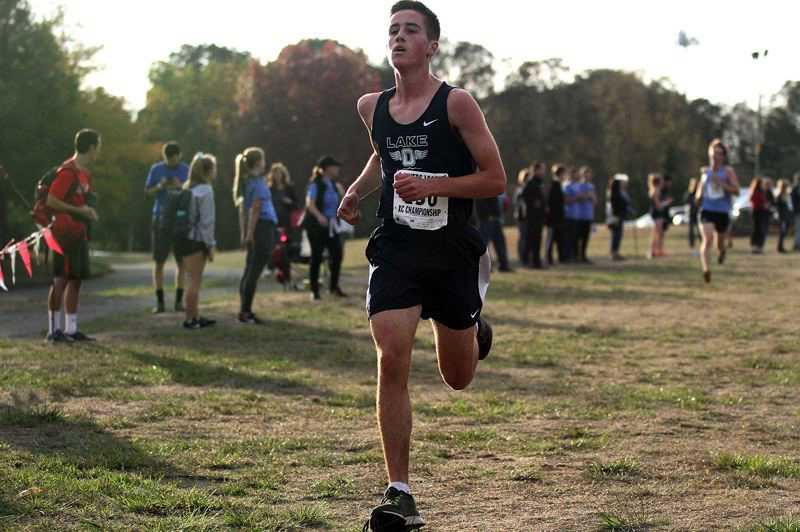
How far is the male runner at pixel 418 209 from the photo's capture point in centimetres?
538

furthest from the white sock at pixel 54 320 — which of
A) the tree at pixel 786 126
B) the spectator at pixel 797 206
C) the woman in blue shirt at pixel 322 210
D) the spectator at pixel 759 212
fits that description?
the tree at pixel 786 126

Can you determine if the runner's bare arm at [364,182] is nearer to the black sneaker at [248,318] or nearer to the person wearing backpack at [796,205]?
the black sneaker at [248,318]

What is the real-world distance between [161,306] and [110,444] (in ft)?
33.6

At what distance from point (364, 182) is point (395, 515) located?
5.48 feet

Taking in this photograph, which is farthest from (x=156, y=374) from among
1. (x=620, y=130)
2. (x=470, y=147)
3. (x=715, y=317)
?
(x=620, y=130)

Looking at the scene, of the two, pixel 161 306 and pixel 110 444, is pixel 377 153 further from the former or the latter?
pixel 161 306

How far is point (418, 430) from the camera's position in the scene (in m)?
7.90

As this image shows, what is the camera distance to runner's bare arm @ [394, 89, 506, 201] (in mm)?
5402

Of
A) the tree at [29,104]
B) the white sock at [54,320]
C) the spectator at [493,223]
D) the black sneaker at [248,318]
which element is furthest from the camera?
the tree at [29,104]

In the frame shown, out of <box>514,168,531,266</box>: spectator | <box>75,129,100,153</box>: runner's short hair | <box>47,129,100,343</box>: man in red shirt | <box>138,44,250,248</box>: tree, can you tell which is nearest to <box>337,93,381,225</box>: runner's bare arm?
<box>47,129,100,343</box>: man in red shirt

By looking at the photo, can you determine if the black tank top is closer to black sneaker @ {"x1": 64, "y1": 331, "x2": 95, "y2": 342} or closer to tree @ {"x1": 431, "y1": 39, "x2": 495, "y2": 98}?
black sneaker @ {"x1": 64, "y1": 331, "x2": 95, "y2": 342}

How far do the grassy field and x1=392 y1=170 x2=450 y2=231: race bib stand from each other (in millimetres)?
1204

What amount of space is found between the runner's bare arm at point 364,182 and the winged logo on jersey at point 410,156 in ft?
0.52

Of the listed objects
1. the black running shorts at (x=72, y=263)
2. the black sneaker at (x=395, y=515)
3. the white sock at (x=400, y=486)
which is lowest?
the black sneaker at (x=395, y=515)
